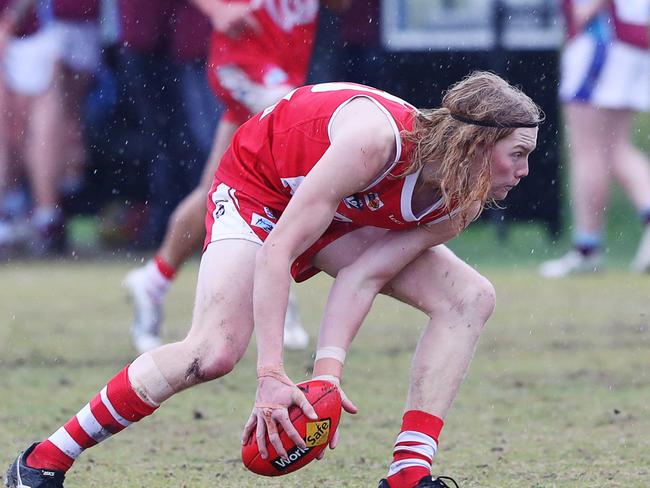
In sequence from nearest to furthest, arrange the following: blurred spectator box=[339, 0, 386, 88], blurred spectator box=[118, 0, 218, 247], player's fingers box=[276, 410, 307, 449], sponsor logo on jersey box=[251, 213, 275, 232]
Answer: player's fingers box=[276, 410, 307, 449] → sponsor logo on jersey box=[251, 213, 275, 232] → blurred spectator box=[118, 0, 218, 247] → blurred spectator box=[339, 0, 386, 88]

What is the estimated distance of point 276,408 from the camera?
11.6 feet

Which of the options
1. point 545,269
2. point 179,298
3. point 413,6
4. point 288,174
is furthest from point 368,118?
point 413,6

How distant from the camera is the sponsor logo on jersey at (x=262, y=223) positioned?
402 centimetres

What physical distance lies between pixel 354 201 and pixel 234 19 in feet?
7.78

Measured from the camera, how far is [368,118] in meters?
3.77

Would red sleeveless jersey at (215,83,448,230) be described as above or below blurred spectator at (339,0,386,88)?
above

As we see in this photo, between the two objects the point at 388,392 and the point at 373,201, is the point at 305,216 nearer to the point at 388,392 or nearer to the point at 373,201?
the point at 373,201

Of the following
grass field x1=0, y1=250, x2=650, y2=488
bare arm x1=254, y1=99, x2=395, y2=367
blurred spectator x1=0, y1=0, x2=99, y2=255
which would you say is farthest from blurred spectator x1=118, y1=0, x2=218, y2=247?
bare arm x1=254, y1=99, x2=395, y2=367

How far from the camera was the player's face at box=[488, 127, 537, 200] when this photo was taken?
3.76 metres

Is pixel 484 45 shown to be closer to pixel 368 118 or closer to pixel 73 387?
pixel 73 387

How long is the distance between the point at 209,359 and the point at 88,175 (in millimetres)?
7751

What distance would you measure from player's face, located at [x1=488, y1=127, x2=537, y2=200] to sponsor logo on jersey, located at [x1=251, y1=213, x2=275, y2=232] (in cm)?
63

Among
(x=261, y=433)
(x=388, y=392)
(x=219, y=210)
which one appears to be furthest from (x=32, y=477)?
(x=388, y=392)

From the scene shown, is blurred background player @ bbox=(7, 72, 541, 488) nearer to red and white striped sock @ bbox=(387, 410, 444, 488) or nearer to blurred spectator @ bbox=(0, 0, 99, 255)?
red and white striped sock @ bbox=(387, 410, 444, 488)
